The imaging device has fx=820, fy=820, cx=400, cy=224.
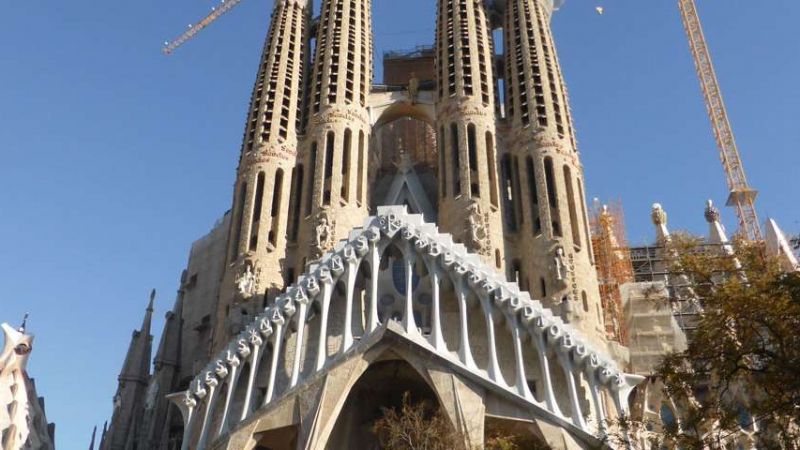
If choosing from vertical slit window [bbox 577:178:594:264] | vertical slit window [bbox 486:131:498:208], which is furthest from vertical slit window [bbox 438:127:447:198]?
vertical slit window [bbox 577:178:594:264]

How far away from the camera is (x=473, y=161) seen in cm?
2827

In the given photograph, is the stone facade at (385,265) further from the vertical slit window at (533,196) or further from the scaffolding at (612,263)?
the scaffolding at (612,263)

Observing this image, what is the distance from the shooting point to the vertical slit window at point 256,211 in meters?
27.5

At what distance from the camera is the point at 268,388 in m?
21.7

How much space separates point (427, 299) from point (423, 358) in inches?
130

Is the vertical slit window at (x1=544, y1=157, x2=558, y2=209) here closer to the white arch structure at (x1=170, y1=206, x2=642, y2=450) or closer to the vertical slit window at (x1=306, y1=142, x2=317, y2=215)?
the white arch structure at (x1=170, y1=206, x2=642, y2=450)

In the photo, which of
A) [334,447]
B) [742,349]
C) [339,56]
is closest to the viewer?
[742,349]

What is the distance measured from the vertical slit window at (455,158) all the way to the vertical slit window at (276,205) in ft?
19.9

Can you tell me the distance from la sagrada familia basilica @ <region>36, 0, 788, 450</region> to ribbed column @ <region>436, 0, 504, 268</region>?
0.08 m

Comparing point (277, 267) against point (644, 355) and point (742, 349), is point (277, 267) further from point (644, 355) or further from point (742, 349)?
point (742, 349)

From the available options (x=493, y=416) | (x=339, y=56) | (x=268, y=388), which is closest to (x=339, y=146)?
(x=339, y=56)

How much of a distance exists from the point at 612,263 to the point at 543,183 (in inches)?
280

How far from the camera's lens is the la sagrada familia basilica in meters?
21.2

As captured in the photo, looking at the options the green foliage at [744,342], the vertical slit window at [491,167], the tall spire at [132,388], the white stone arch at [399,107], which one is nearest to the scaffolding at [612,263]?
the vertical slit window at [491,167]
